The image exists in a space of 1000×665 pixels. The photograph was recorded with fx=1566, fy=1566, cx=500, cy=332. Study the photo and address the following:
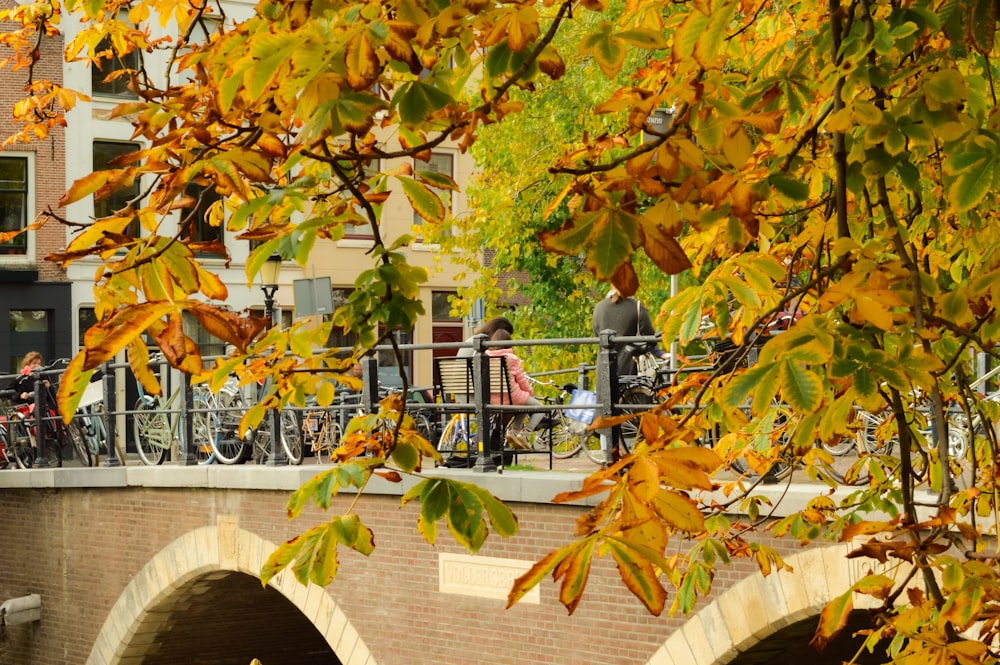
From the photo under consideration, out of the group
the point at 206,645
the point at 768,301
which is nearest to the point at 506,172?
the point at 206,645

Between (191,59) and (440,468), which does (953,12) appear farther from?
(440,468)

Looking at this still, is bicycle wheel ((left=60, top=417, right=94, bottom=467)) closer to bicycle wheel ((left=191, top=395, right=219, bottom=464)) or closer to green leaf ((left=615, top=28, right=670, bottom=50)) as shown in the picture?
bicycle wheel ((left=191, top=395, right=219, bottom=464))

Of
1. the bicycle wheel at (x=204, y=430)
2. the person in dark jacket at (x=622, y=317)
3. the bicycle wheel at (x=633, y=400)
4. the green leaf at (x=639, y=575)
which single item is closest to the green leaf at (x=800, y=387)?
the green leaf at (x=639, y=575)

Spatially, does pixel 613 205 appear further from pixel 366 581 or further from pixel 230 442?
pixel 230 442

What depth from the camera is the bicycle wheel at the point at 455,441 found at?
10.6 meters

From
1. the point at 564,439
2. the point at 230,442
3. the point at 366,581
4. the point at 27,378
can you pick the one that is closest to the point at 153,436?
the point at 230,442

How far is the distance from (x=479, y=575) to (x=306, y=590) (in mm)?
2015

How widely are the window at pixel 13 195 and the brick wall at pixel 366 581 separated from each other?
32.0ft

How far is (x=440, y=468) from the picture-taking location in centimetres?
1070

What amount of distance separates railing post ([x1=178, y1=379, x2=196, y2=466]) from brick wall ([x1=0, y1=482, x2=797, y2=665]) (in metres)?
0.31

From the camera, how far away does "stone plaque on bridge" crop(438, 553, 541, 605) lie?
10195mm

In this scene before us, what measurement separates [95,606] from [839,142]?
12.6m

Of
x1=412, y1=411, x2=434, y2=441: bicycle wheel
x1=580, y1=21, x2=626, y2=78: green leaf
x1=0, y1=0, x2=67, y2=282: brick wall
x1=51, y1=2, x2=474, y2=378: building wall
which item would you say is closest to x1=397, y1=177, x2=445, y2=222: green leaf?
x1=580, y1=21, x2=626, y2=78: green leaf

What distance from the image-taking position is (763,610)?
28.7ft
